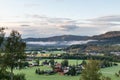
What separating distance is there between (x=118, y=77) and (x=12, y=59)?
420 ft

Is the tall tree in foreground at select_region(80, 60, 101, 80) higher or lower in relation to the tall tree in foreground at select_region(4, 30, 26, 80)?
lower

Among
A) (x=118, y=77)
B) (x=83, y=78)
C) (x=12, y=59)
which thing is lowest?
(x=118, y=77)

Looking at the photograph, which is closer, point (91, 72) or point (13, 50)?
point (13, 50)

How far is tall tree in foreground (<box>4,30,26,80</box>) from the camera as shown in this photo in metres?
48.7

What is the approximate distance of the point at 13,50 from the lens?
163 ft

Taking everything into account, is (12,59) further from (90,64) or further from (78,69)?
(78,69)

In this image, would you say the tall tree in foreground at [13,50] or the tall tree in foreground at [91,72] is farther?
the tall tree in foreground at [91,72]

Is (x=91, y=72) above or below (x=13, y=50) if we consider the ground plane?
below

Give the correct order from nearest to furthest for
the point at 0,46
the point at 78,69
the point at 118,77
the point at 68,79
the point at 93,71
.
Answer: the point at 0,46 → the point at 93,71 → the point at 68,79 → the point at 118,77 → the point at 78,69

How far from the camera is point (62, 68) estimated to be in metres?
200

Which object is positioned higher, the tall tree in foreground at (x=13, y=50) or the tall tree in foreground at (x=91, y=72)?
the tall tree in foreground at (x=13, y=50)

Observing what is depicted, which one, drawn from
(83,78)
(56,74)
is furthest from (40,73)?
(83,78)

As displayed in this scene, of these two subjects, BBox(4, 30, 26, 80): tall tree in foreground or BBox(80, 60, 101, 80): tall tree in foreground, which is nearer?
BBox(4, 30, 26, 80): tall tree in foreground

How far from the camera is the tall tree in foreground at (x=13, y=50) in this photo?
160 feet
